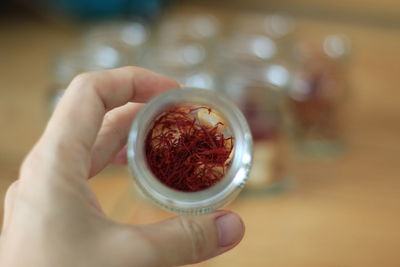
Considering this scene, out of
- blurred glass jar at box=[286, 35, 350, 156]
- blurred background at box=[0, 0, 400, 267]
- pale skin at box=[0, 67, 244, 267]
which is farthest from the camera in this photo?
blurred glass jar at box=[286, 35, 350, 156]

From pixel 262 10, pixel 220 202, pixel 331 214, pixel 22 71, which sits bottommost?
pixel 220 202

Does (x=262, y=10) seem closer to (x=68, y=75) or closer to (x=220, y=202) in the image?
(x=68, y=75)

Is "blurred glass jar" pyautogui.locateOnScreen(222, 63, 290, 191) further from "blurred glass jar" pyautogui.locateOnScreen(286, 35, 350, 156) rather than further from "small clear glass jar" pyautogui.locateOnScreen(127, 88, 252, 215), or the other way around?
"small clear glass jar" pyautogui.locateOnScreen(127, 88, 252, 215)

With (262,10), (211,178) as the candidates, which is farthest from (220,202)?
(262,10)

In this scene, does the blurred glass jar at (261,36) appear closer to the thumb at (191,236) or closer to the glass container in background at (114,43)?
the glass container in background at (114,43)

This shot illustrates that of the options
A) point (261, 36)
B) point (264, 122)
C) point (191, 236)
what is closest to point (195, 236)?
point (191, 236)

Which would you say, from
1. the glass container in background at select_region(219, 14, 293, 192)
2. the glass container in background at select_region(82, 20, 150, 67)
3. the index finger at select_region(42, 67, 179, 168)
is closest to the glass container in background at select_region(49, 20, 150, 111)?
the glass container in background at select_region(82, 20, 150, 67)

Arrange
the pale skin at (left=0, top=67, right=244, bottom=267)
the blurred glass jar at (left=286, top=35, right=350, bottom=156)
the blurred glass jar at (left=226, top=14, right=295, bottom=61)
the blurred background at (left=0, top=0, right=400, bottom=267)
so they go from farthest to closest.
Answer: the blurred glass jar at (left=226, top=14, right=295, bottom=61) < the blurred glass jar at (left=286, top=35, right=350, bottom=156) < the blurred background at (left=0, top=0, right=400, bottom=267) < the pale skin at (left=0, top=67, right=244, bottom=267)

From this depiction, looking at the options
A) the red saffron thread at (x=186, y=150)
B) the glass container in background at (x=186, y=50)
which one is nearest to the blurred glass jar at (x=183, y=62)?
the glass container in background at (x=186, y=50)
